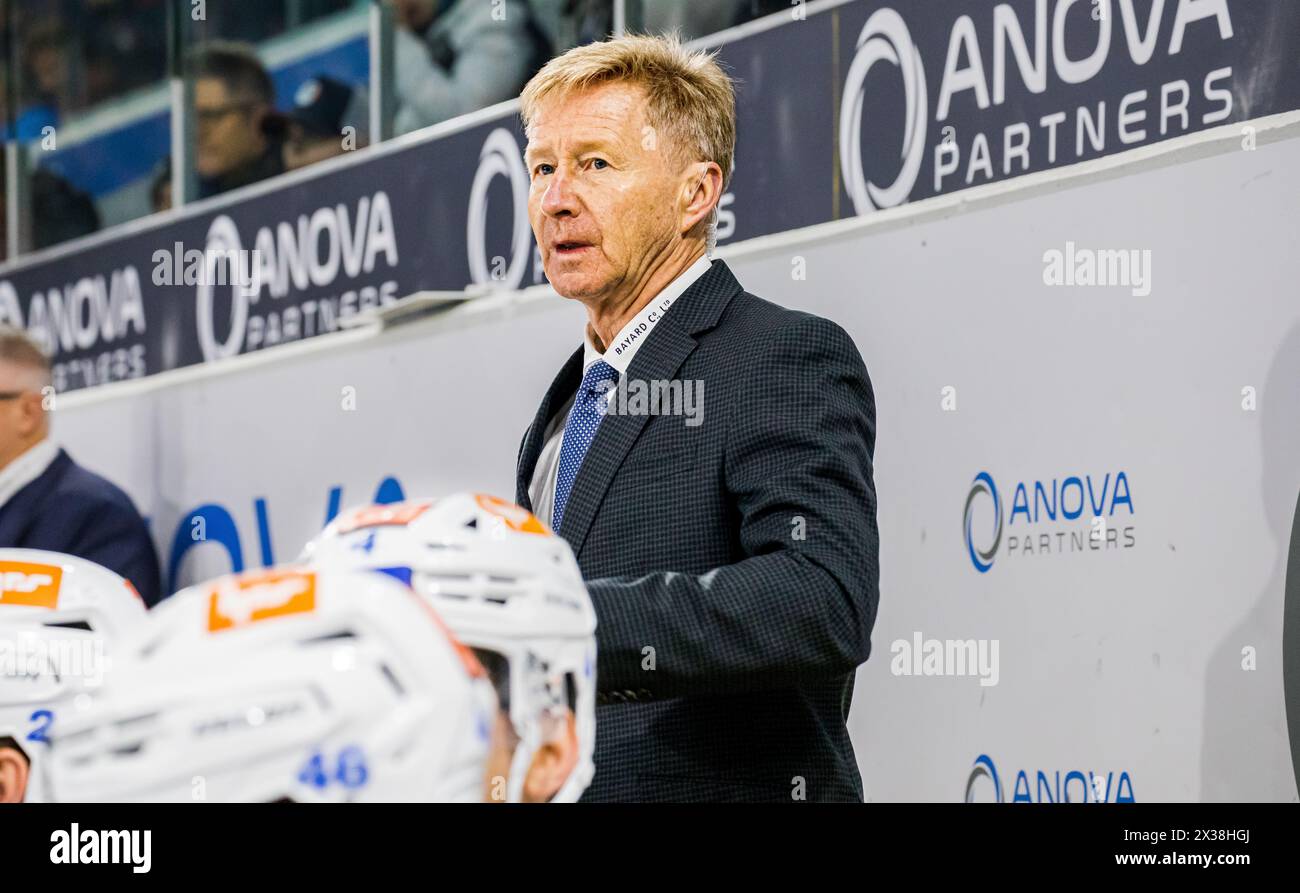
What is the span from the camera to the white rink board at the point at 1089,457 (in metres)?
2.33

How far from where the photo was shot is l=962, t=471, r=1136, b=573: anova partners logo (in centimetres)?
251

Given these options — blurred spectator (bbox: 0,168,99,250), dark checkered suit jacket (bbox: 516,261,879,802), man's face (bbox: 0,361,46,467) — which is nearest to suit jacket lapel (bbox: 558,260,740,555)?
dark checkered suit jacket (bbox: 516,261,879,802)

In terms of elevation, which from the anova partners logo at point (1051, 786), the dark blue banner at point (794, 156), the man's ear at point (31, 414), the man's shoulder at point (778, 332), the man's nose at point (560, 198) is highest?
the dark blue banner at point (794, 156)

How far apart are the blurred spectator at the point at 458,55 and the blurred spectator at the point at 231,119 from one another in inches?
19.5

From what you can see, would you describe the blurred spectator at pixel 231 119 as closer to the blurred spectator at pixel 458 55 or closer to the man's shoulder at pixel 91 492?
the blurred spectator at pixel 458 55

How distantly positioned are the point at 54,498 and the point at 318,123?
102 cm

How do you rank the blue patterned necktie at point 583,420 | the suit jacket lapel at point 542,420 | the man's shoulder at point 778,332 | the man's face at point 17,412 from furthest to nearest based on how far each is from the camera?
the man's face at point 17,412
the suit jacket lapel at point 542,420
the blue patterned necktie at point 583,420
the man's shoulder at point 778,332

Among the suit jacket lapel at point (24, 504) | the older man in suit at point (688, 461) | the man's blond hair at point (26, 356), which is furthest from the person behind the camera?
the man's blond hair at point (26, 356)

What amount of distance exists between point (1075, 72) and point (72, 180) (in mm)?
3214

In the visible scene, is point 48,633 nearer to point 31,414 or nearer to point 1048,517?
point 1048,517

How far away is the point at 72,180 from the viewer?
4.98 meters

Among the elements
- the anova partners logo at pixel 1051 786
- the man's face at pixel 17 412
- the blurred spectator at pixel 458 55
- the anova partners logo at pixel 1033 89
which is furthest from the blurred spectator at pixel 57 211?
the anova partners logo at pixel 1051 786

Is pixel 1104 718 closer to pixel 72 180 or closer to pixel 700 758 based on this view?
pixel 700 758

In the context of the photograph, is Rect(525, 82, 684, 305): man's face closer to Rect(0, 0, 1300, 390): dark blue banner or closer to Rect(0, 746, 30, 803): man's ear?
Rect(0, 746, 30, 803): man's ear
